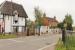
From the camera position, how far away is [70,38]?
72.7 feet

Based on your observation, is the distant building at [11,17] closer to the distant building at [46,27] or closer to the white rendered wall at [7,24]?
Answer: the white rendered wall at [7,24]

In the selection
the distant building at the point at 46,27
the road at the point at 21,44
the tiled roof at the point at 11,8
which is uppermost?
the tiled roof at the point at 11,8

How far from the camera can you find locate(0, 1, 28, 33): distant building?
68938 millimetres

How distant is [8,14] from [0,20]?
2868 mm

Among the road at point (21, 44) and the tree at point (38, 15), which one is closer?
the road at point (21, 44)

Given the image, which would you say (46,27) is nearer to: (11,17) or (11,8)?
(11,8)

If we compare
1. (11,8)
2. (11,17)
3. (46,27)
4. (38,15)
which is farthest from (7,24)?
(46,27)

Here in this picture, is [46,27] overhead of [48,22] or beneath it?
beneath

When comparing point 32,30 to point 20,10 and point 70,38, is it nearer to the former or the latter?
point 20,10

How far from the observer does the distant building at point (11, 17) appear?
226 feet

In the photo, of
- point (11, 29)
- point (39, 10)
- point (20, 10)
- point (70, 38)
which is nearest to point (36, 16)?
point (39, 10)

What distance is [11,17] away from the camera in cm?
7231

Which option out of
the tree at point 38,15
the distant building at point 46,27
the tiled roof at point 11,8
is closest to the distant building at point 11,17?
the tiled roof at point 11,8

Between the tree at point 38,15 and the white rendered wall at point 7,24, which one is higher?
the tree at point 38,15
